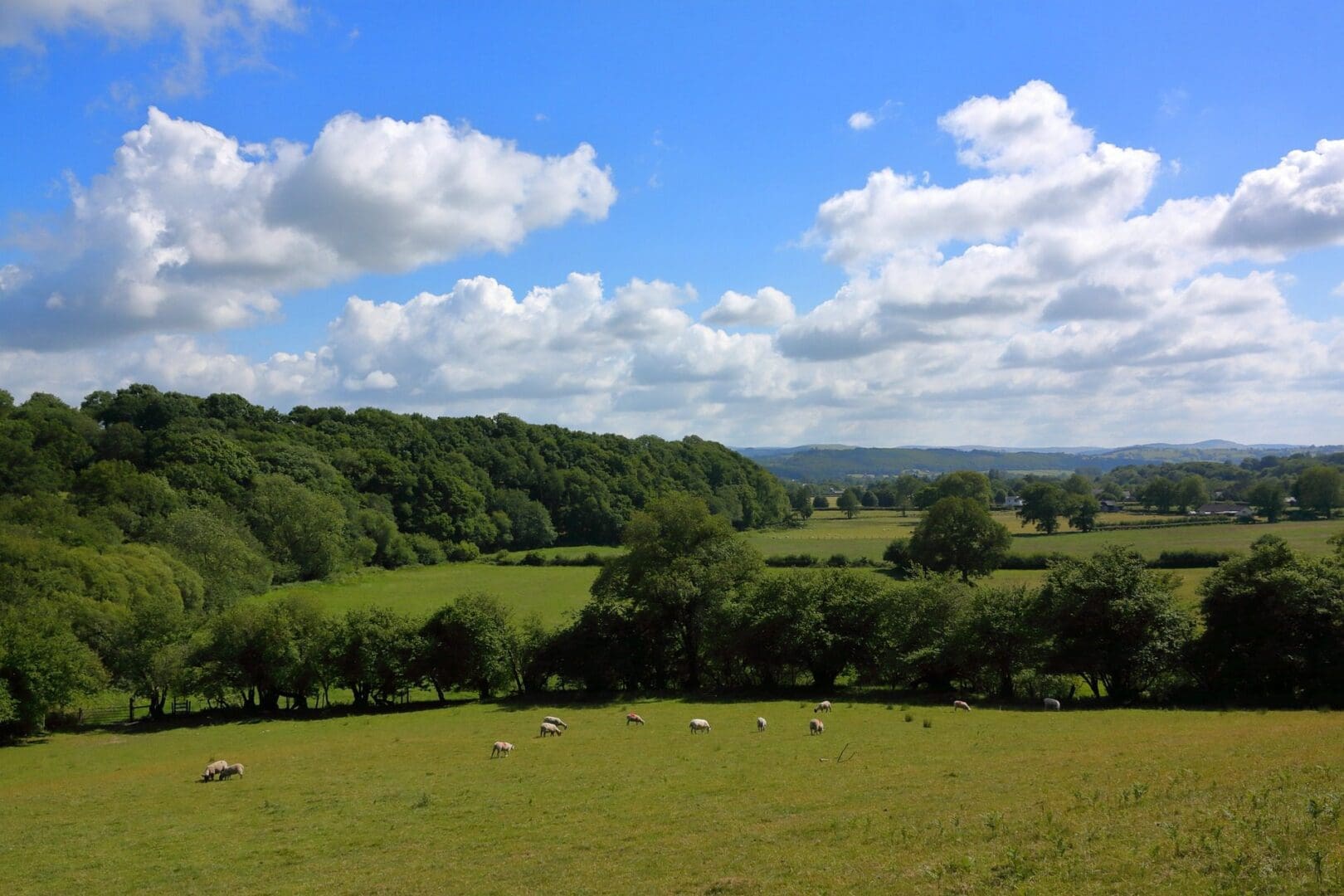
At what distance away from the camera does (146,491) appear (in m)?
73.5

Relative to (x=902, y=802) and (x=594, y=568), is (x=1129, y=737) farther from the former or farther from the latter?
(x=594, y=568)

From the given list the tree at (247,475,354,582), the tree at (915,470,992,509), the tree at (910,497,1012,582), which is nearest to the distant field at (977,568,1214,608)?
the tree at (910,497,1012,582)

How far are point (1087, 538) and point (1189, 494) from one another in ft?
149

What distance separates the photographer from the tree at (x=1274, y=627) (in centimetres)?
3450

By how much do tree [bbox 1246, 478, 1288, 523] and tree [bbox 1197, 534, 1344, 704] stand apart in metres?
98.1

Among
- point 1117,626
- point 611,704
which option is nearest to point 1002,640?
point 1117,626

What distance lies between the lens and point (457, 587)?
86.4m

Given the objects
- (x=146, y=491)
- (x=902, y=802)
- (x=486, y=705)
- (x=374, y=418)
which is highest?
(x=374, y=418)

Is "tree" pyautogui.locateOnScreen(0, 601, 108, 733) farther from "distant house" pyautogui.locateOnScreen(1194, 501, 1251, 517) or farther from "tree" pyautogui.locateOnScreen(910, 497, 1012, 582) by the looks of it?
"distant house" pyautogui.locateOnScreen(1194, 501, 1251, 517)

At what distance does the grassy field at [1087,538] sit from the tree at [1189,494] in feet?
27.0

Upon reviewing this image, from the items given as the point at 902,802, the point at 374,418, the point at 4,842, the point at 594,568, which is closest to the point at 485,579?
the point at 594,568

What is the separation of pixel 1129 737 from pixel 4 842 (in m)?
33.2

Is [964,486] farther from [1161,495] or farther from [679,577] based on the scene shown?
[679,577]

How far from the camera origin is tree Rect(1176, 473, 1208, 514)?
138750mm
